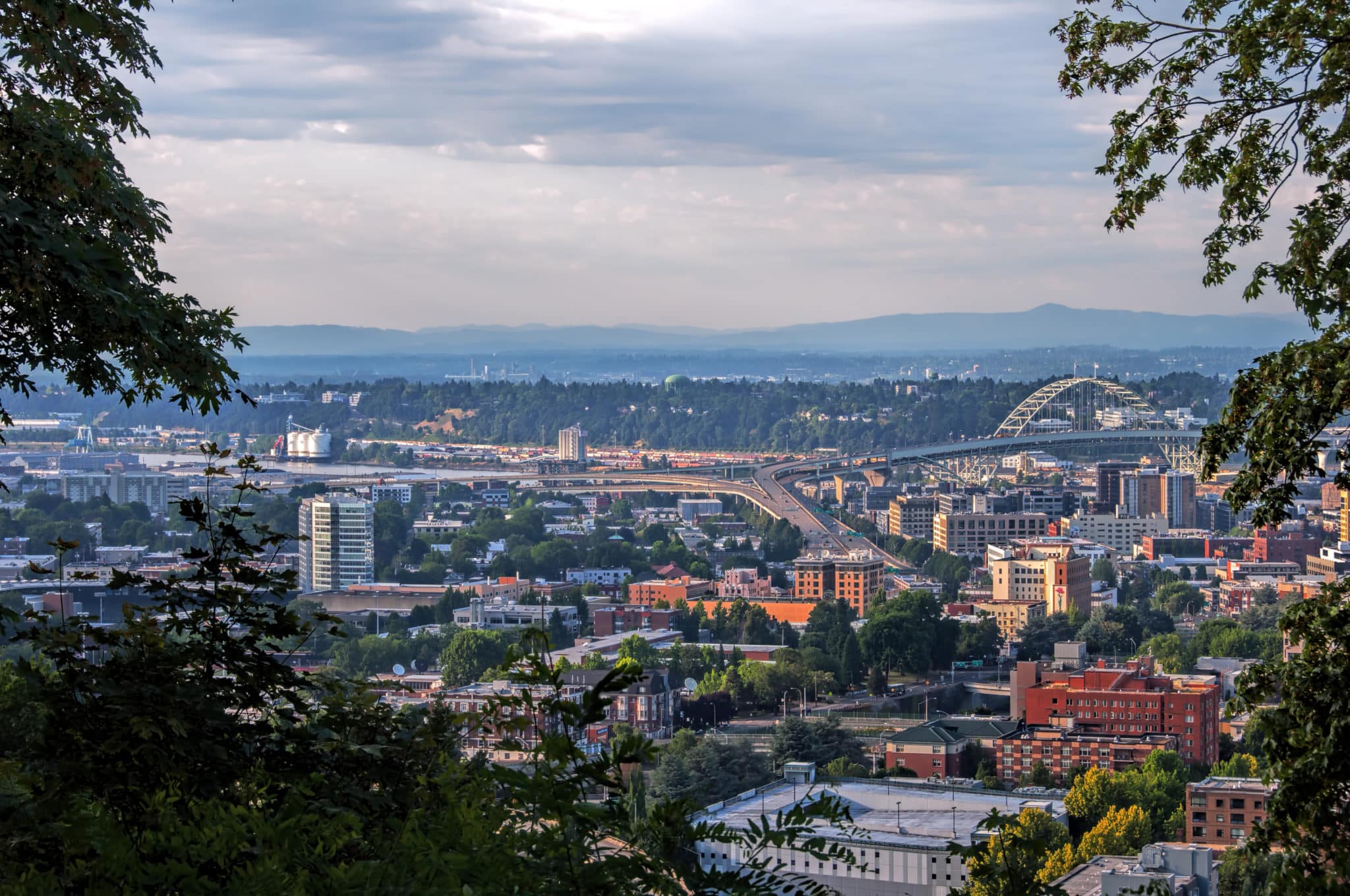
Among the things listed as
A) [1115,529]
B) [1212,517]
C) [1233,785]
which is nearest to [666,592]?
[1115,529]

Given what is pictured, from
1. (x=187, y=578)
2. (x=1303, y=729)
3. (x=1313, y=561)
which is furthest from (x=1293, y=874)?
(x=1313, y=561)

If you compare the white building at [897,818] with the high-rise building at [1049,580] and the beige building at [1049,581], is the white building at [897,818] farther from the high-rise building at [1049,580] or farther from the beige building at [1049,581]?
the beige building at [1049,581]

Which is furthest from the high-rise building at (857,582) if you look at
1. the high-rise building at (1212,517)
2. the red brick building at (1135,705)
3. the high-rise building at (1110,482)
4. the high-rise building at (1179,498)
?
the high-rise building at (1212,517)

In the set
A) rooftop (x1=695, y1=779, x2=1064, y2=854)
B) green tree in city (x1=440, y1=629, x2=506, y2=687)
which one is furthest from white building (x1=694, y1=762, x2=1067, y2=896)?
green tree in city (x1=440, y1=629, x2=506, y2=687)

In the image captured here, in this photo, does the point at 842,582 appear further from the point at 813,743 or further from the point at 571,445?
the point at 571,445

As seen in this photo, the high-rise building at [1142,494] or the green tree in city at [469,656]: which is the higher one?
the high-rise building at [1142,494]

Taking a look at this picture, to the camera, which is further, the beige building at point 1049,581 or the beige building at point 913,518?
the beige building at point 913,518

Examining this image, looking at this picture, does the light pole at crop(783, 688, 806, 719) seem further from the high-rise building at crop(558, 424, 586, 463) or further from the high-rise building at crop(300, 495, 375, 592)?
the high-rise building at crop(558, 424, 586, 463)
